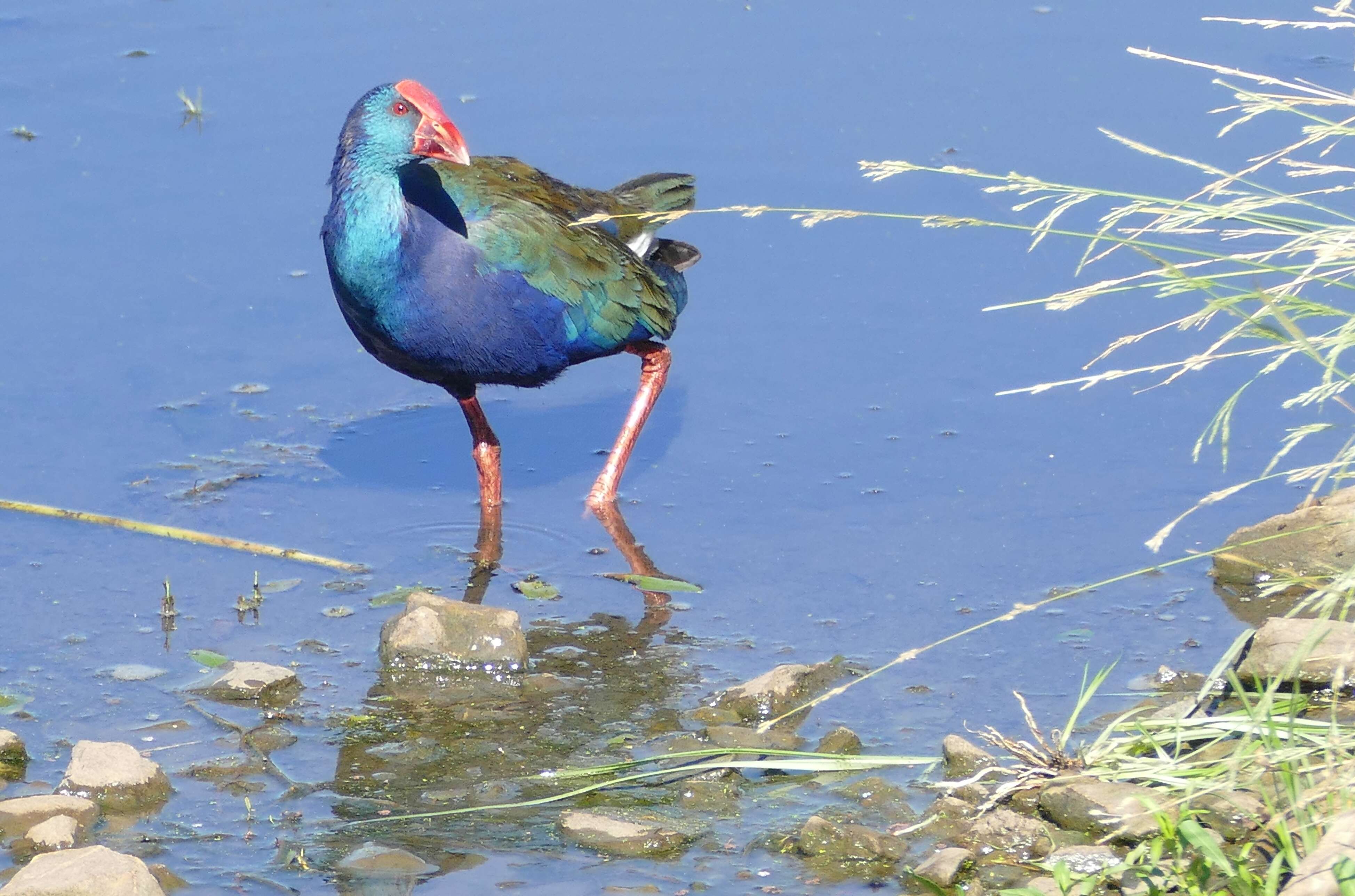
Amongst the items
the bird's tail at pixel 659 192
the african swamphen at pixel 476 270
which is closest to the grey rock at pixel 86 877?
the african swamphen at pixel 476 270

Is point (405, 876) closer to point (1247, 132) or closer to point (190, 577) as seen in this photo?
point (190, 577)

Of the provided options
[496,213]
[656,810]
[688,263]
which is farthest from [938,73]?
[656,810]

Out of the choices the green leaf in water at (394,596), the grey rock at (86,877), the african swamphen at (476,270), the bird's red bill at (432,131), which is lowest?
the green leaf in water at (394,596)

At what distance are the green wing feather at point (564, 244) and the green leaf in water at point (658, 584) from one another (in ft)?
2.65

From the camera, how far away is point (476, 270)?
458cm

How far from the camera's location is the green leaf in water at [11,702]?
370 cm

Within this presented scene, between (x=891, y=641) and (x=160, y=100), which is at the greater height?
(x=160, y=100)

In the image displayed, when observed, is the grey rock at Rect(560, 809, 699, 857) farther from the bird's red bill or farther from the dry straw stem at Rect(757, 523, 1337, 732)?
the bird's red bill

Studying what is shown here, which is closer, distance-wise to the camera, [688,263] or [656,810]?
[656,810]

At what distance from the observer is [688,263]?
5.43m

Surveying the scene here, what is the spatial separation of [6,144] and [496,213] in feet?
10.6

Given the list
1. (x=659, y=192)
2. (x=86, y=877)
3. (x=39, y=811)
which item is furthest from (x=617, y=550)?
(x=86, y=877)

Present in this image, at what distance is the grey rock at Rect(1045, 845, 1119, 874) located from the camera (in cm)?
278

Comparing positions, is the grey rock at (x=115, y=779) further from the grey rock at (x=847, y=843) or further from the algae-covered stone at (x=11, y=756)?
the grey rock at (x=847, y=843)
